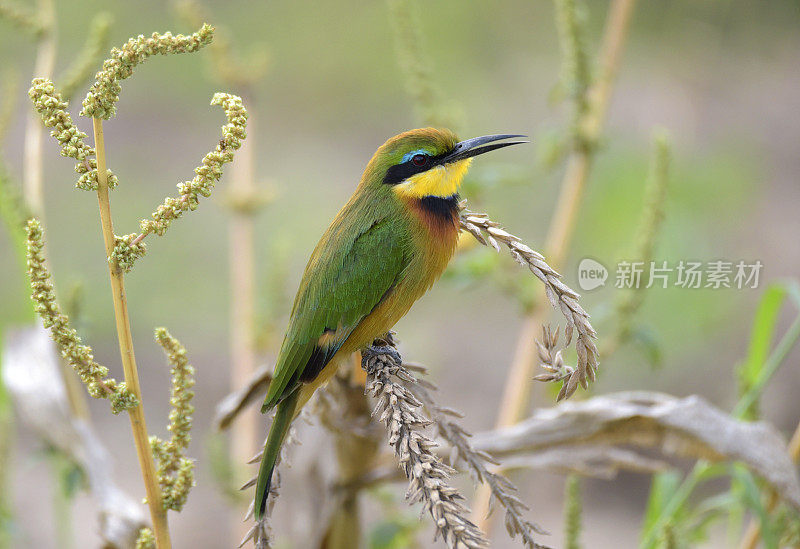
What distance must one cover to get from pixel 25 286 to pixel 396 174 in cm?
75

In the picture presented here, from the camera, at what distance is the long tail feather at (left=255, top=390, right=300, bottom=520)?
114 cm

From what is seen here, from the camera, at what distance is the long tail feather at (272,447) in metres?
1.14

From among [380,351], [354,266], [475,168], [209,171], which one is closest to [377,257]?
[354,266]

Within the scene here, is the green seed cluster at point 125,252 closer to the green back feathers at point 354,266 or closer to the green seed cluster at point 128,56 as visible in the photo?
the green seed cluster at point 128,56

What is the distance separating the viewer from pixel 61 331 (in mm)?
934

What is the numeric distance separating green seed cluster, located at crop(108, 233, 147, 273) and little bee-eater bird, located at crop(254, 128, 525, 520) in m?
0.48

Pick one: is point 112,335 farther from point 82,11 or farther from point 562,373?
point 562,373

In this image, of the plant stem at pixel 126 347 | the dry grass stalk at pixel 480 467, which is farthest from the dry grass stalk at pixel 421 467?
the plant stem at pixel 126 347

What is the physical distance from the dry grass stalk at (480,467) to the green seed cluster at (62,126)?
0.55m

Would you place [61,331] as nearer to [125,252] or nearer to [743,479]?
[125,252]

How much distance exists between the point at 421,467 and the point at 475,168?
7.54 ft

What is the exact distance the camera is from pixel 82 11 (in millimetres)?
5406

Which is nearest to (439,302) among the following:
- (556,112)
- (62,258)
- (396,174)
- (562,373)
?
(556,112)

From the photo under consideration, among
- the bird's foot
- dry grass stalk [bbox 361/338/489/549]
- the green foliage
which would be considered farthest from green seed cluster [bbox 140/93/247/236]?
the green foliage
